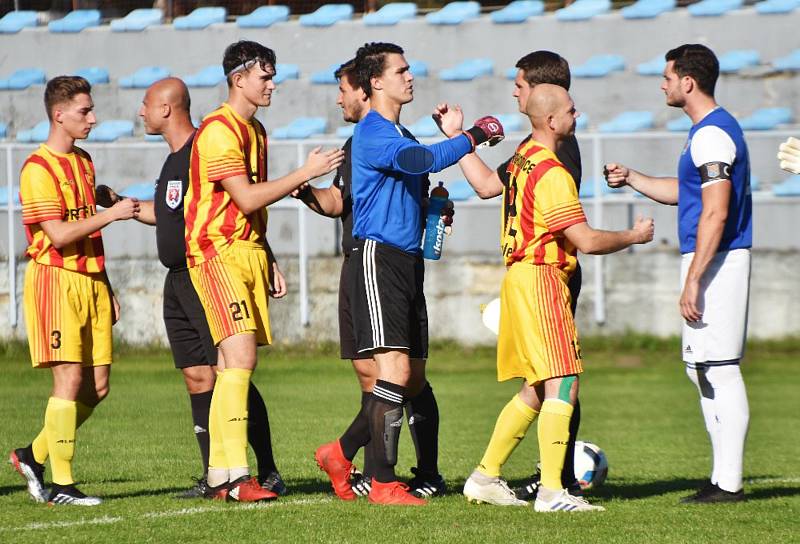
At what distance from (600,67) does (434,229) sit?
1111 centimetres

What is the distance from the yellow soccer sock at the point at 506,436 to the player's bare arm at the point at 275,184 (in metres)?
1.42

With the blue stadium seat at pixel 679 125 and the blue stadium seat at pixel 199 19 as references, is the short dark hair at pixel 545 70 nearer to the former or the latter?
the blue stadium seat at pixel 679 125

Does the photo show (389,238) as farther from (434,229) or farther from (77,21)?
(77,21)

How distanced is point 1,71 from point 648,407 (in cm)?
1189

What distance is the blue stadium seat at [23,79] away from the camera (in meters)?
17.7

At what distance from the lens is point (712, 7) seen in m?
17.8

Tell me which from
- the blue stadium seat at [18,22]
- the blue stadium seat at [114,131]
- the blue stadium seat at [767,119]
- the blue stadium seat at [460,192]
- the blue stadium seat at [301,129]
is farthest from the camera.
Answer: the blue stadium seat at [18,22]

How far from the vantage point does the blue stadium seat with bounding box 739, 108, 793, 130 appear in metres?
15.9

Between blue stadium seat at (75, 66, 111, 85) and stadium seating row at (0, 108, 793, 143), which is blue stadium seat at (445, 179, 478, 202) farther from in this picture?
blue stadium seat at (75, 66, 111, 85)

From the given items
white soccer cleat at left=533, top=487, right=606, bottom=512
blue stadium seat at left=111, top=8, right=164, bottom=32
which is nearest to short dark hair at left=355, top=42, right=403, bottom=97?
white soccer cleat at left=533, top=487, right=606, bottom=512

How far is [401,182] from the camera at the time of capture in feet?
20.4

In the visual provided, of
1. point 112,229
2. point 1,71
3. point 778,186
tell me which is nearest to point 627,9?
point 778,186

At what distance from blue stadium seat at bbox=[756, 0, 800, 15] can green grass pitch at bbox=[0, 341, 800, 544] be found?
5.69 metres

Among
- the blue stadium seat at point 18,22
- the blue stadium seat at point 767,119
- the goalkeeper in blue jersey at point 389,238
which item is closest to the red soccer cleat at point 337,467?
the goalkeeper in blue jersey at point 389,238
